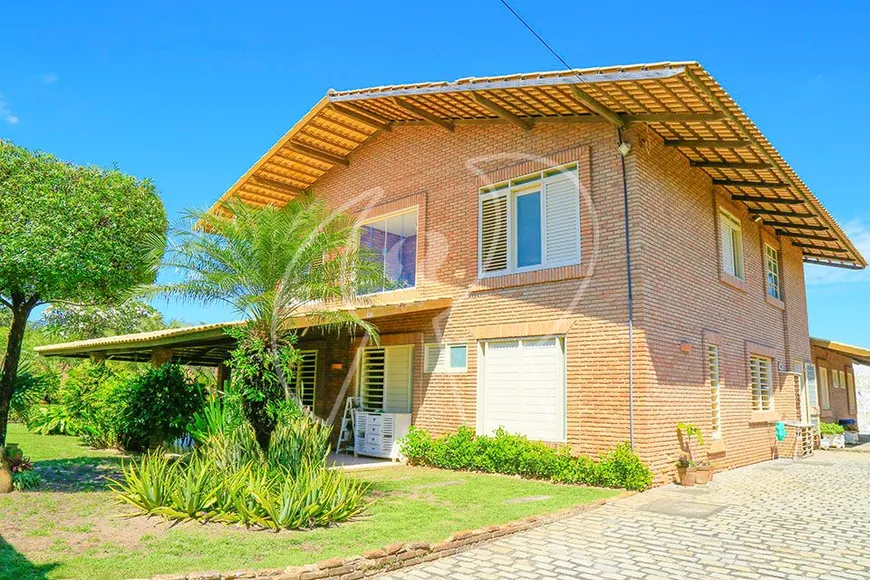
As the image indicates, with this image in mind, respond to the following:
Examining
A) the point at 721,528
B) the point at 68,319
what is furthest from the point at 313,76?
the point at 68,319

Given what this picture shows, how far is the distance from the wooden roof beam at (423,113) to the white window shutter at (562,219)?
2979 millimetres

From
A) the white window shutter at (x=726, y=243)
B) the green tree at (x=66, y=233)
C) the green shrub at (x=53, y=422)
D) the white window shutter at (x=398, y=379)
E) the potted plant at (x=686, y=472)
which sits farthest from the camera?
the green shrub at (x=53, y=422)

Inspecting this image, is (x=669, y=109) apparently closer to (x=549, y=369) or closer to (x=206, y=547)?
(x=549, y=369)

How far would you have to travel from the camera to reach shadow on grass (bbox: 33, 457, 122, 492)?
8.97m

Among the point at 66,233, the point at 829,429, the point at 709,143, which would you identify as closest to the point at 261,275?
the point at 66,233

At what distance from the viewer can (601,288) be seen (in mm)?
10367

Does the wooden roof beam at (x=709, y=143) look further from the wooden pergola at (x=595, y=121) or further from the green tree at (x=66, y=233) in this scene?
the green tree at (x=66, y=233)

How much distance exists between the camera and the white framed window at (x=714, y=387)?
1183cm

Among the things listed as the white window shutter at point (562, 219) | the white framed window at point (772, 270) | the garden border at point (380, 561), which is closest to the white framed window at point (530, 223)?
the white window shutter at point (562, 219)

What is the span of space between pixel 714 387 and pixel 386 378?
22.8ft

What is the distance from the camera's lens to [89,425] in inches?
600

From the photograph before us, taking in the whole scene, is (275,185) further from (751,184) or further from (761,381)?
(761,381)

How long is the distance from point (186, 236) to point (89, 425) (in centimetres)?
884

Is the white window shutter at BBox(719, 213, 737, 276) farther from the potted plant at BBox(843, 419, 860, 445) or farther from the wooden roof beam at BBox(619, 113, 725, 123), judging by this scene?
the potted plant at BBox(843, 419, 860, 445)
